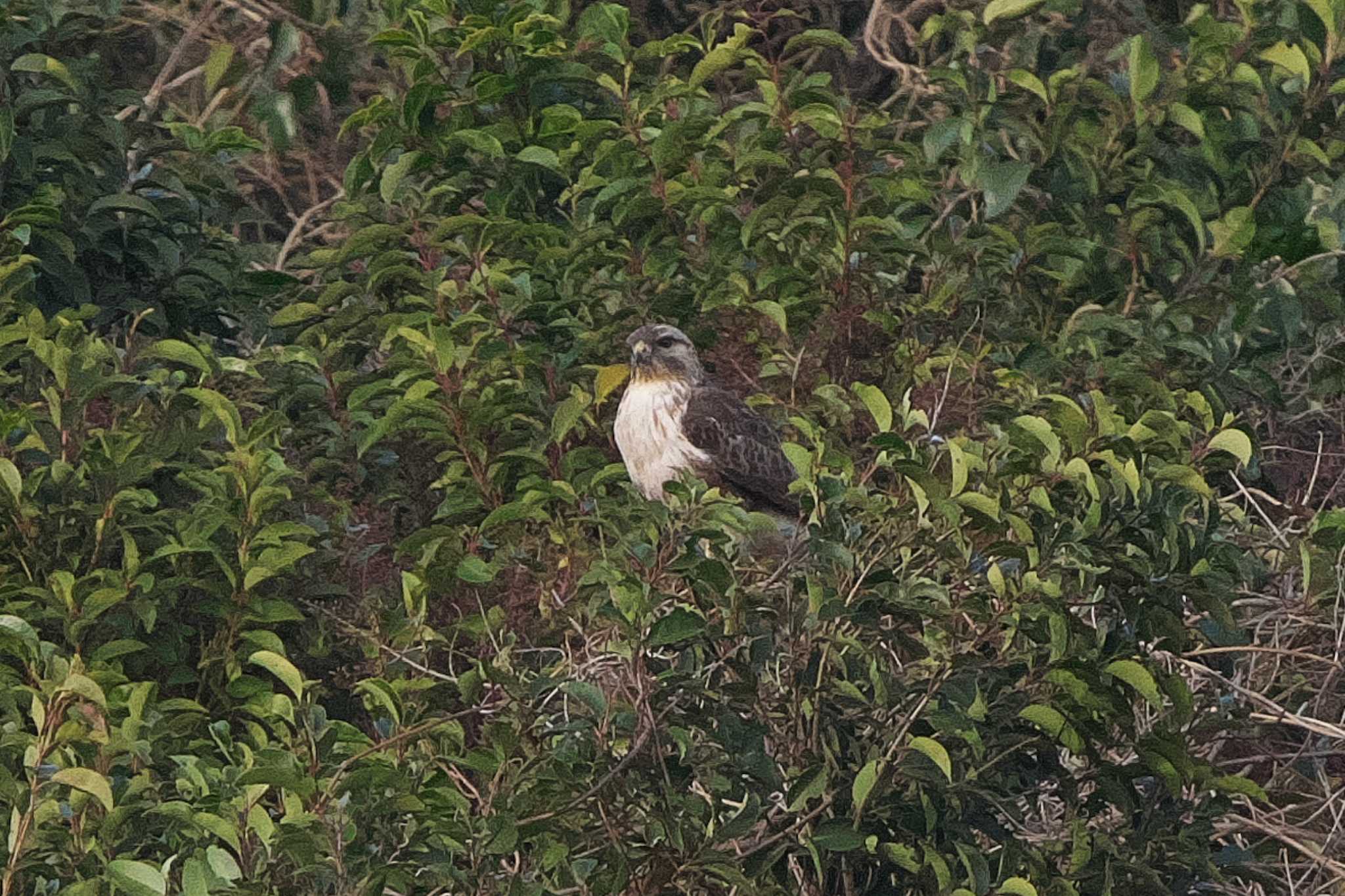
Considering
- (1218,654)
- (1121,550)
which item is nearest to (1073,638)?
(1121,550)

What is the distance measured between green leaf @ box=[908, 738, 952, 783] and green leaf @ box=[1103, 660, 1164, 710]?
431mm

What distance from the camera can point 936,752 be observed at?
4.86m

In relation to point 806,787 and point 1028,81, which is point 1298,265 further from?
point 806,787

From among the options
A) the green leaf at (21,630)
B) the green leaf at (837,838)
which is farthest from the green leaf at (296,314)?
the green leaf at (837,838)

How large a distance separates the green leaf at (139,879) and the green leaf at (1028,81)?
3450 millimetres

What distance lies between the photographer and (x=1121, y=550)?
5.16 meters

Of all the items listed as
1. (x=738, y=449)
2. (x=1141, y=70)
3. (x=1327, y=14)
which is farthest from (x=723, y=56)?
(x=1327, y=14)

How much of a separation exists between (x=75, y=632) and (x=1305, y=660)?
3242 mm

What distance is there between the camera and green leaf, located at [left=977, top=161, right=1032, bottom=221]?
6.70m

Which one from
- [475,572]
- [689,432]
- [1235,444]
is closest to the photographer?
[1235,444]

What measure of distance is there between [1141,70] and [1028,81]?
0.32 metres

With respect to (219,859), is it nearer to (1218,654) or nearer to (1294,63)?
(1218,654)

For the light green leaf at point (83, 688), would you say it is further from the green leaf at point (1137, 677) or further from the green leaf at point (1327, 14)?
the green leaf at point (1327, 14)

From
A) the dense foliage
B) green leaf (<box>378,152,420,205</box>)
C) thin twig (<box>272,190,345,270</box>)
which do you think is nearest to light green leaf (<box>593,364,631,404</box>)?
the dense foliage
